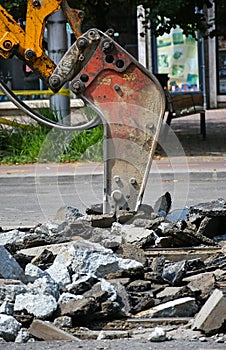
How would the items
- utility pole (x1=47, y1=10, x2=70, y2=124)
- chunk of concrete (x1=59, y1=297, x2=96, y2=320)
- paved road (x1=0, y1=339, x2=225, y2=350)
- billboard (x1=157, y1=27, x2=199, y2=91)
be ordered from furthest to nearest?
1. billboard (x1=157, y1=27, x2=199, y2=91)
2. utility pole (x1=47, y1=10, x2=70, y2=124)
3. chunk of concrete (x1=59, y1=297, x2=96, y2=320)
4. paved road (x1=0, y1=339, x2=225, y2=350)

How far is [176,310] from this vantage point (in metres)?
5.83

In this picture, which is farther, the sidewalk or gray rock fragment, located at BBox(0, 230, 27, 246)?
the sidewalk

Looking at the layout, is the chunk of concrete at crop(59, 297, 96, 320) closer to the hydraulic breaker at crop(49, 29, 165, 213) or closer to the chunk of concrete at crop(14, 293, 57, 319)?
the chunk of concrete at crop(14, 293, 57, 319)

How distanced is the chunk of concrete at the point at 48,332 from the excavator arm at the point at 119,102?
3.02 m

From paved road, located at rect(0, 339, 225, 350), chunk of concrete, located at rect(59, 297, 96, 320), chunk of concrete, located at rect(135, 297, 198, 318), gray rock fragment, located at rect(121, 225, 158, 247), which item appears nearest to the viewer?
paved road, located at rect(0, 339, 225, 350)

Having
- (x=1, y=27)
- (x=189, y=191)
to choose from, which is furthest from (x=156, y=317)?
(x=189, y=191)

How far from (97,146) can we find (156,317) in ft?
31.6

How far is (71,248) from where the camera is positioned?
678cm

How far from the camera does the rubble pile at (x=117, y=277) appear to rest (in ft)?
18.2

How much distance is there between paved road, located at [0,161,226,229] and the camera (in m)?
11.0

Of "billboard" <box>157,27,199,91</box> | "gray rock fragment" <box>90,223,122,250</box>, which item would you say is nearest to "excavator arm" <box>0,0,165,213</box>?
"gray rock fragment" <box>90,223,122,250</box>

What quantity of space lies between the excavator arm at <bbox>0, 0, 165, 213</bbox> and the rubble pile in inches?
14.1

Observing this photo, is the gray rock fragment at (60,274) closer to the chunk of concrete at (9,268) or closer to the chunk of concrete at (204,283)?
the chunk of concrete at (9,268)

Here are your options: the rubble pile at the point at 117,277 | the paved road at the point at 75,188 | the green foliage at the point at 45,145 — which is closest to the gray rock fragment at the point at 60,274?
the rubble pile at the point at 117,277
